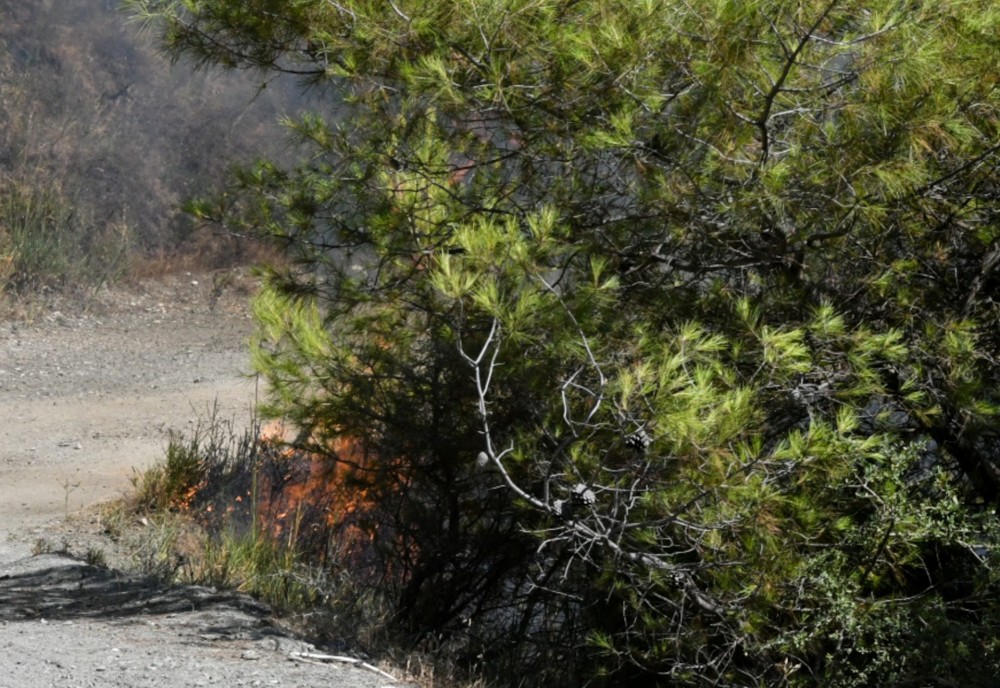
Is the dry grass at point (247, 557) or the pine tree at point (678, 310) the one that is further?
the dry grass at point (247, 557)

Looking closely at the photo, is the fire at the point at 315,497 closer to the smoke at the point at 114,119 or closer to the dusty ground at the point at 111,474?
the dusty ground at the point at 111,474

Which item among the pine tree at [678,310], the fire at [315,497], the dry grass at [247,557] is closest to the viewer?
the pine tree at [678,310]

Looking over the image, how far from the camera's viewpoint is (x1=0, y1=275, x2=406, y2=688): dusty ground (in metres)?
5.00

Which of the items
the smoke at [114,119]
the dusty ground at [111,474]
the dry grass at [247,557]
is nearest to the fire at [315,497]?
the dry grass at [247,557]

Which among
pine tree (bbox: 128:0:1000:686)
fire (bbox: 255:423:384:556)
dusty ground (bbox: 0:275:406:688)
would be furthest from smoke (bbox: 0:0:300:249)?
pine tree (bbox: 128:0:1000:686)

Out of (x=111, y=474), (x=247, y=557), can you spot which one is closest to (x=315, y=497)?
(x=247, y=557)

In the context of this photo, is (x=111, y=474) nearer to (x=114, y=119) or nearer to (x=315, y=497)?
(x=315, y=497)

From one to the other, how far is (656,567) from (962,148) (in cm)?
199

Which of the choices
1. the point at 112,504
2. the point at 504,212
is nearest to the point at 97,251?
the point at 112,504

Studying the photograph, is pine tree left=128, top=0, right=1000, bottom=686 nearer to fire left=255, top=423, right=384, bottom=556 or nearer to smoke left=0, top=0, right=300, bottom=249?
A: fire left=255, top=423, right=384, bottom=556

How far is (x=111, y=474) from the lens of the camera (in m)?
9.87

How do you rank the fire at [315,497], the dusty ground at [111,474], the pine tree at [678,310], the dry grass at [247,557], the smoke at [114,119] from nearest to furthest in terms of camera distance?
the dusty ground at [111,474] < the pine tree at [678,310] < the dry grass at [247,557] < the fire at [315,497] < the smoke at [114,119]

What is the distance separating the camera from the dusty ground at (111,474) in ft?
16.4

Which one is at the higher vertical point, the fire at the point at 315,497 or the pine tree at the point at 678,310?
the pine tree at the point at 678,310
